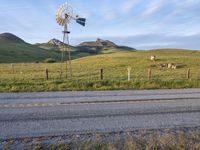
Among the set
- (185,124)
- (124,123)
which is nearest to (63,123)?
(124,123)

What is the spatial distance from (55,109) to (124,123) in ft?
8.87

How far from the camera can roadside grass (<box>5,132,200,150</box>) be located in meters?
6.30

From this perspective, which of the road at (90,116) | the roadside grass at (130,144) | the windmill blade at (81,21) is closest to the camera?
the roadside grass at (130,144)

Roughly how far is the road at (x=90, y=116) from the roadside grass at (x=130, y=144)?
894 mm

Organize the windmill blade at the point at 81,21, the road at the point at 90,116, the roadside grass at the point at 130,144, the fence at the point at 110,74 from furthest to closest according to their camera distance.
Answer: the fence at the point at 110,74 → the windmill blade at the point at 81,21 → the road at the point at 90,116 → the roadside grass at the point at 130,144

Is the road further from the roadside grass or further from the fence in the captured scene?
the fence

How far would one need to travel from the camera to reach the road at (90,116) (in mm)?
7953

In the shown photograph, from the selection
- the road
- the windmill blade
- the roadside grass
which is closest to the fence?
the windmill blade

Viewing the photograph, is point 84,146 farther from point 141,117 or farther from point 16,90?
point 16,90

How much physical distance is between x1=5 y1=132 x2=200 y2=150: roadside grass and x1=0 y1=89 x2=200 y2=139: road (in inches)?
35.2

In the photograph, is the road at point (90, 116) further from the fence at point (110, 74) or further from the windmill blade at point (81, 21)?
the windmill blade at point (81, 21)

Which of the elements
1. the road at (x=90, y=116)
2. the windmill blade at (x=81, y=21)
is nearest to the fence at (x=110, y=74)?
the windmill blade at (x=81, y=21)

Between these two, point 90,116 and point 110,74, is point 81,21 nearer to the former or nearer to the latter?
point 110,74

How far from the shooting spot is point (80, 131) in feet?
25.4
